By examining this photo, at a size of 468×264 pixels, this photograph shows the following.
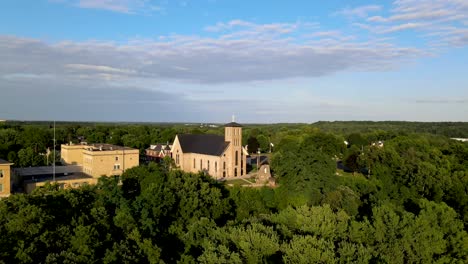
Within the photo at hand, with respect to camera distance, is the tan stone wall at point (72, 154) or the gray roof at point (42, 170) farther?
the tan stone wall at point (72, 154)

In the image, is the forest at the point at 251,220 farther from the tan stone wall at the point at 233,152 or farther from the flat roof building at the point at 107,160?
the tan stone wall at the point at 233,152

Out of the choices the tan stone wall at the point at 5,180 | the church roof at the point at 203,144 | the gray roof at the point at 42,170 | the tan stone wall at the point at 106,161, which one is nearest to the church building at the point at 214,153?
the church roof at the point at 203,144

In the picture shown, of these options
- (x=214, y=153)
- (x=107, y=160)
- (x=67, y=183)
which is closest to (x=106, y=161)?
(x=107, y=160)

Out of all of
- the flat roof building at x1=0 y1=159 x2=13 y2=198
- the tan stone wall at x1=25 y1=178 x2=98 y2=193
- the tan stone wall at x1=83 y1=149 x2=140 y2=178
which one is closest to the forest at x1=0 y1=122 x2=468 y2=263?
the tan stone wall at x1=25 y1=178 x2=98 y2=193

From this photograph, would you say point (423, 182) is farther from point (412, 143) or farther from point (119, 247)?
point (119, 247)

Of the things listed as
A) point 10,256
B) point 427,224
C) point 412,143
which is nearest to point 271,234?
point 427,224

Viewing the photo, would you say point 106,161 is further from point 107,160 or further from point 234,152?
point 234,152
